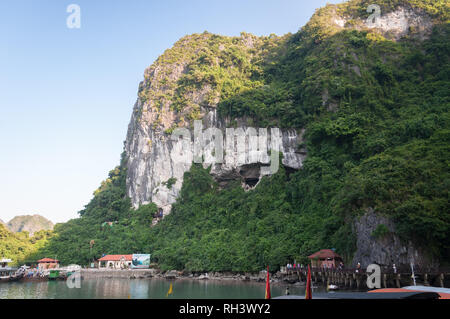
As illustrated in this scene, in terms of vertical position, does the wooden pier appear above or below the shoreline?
above

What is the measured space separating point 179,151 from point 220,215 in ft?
42.5

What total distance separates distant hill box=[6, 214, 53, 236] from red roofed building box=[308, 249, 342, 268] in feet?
339

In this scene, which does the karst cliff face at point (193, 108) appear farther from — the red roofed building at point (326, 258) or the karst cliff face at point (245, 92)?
the red roofed building at point (326, 258)

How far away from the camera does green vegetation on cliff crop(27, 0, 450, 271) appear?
23.7 m

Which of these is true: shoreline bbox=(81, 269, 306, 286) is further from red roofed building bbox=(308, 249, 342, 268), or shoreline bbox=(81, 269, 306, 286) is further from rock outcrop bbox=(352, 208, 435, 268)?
rock outcrop bbox=(352, 208, 435, 268)

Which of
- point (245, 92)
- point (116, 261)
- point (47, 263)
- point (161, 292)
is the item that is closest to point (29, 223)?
point (47, 263)

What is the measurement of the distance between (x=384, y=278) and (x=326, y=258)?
21.0 ft

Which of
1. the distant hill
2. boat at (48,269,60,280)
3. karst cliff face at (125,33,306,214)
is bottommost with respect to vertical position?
boat at (48,269,60,280)

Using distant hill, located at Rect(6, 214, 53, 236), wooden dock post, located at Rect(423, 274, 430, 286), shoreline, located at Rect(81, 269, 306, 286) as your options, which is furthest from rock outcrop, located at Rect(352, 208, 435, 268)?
distant hill, located at Rect(6, 214, 53, 236)

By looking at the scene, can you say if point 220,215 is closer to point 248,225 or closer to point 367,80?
point 248,225

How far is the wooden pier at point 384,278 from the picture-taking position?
61.0 feet

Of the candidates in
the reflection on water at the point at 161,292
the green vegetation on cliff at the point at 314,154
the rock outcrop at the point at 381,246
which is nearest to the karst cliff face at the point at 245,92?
the green vegetation on cliff at the point at 314,154

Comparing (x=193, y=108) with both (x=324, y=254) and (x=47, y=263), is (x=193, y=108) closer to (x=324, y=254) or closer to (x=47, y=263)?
(x=47, y=263)

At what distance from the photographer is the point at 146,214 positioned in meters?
50.6
